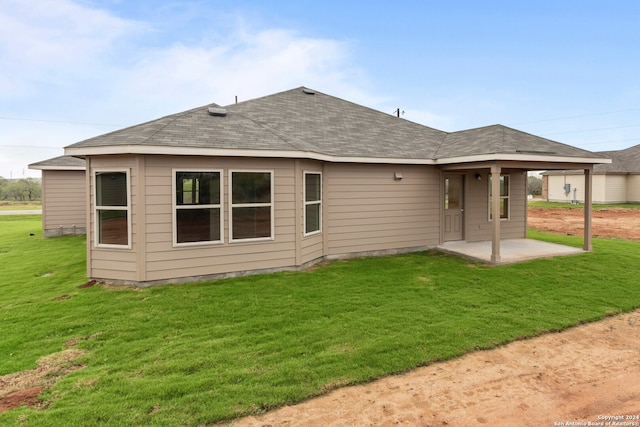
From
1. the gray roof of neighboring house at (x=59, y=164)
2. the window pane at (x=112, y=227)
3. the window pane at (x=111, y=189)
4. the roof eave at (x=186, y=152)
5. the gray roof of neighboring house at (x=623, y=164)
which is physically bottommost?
the window pane at (x=112, y=227)

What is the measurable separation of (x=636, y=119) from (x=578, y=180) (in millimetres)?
39601

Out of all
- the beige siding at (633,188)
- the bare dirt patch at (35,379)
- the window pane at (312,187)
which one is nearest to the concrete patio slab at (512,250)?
the window pane at (312,187)

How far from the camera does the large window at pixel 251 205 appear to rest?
7157mm

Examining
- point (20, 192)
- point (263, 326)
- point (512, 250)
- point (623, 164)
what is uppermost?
point (623, 164)

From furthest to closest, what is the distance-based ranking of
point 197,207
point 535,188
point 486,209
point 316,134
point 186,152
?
point 535,188
point 486,209
point 316,134
point 197,207
point 186,152

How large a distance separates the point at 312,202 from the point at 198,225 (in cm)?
273

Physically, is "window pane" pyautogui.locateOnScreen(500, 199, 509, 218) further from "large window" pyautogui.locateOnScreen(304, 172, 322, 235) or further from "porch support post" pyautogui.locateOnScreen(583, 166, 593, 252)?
"large window" pyautogui.locateOnScreen(304, 172, 322, 235)

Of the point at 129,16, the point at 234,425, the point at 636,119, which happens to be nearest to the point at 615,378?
the point at 234,425

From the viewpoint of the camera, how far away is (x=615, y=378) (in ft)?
11.7

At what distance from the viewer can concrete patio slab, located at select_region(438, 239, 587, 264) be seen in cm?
893

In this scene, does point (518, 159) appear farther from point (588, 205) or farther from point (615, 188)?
point (615, 188)

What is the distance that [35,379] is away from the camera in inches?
138

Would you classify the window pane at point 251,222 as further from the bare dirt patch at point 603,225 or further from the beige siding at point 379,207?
the bare dirt patch at point 603,225

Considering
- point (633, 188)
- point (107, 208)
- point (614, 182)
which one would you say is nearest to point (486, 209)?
point (107, 208)
